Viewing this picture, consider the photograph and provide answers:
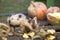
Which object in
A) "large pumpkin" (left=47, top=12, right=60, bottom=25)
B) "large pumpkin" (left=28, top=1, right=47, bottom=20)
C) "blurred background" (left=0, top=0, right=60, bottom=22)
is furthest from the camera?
"blurred background" (left=0, top=0, right=60, bottom=22)

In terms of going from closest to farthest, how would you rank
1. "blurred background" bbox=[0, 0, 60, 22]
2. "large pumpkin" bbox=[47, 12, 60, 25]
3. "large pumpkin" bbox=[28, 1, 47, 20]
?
"large pumpkin" bbox=[47, 12, 60, 25]
"large pumpkin" bbox=[28, 1, 47, 20]
"blurred background" bbox=[0, 0, 60, 22]

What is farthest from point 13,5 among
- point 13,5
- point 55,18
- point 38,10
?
point 55,18

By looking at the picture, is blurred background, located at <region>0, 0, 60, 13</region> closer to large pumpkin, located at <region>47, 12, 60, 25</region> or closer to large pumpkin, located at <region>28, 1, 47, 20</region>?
large pumpkin, located at <region>28, 1, 47, 20</region>

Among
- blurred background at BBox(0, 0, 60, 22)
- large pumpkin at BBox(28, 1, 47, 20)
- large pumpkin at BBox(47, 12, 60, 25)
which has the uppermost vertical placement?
blurred background at BBox(0, 0, 60, 22)

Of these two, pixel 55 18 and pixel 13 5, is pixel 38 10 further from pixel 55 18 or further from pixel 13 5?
pixel 13 5

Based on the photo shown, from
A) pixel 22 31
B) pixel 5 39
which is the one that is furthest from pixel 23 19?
pixel 5 39

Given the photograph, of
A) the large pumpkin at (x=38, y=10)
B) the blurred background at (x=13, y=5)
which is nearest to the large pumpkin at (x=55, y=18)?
the large pumpkin at (x=38, y=10)

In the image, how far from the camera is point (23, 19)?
1.77 m

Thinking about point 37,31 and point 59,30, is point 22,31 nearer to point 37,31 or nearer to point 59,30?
point 37,31

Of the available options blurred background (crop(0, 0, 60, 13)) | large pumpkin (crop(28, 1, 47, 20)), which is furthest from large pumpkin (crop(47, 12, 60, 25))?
blurred background (crop(0, 0, 60, 13))

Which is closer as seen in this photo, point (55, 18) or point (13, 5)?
point (55, 18)

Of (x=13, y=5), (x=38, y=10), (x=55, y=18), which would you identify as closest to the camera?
(x=55, y=18)

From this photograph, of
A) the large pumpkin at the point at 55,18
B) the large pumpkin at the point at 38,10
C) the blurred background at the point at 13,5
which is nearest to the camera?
the large pumpkin at the point at 55,18

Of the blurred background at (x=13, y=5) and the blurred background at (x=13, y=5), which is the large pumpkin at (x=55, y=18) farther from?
the blurred background at (x=13, y=5)
